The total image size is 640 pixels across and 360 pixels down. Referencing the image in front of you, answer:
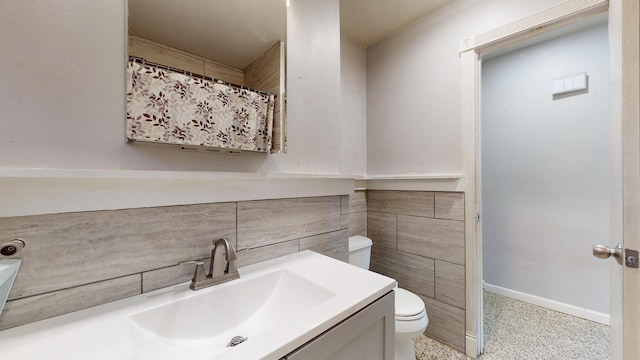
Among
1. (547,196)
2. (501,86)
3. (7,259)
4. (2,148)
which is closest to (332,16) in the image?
(2,148)

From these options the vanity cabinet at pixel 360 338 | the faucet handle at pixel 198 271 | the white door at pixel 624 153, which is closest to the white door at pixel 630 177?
the white door at pixel 624 153

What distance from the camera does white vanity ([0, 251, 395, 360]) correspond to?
55 cm

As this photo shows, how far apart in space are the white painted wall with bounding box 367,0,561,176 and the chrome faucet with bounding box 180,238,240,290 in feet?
4.76

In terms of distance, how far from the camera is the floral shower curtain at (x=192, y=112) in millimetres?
740

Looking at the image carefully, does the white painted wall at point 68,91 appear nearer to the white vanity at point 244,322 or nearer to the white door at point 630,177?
the white vanity at point 244,322

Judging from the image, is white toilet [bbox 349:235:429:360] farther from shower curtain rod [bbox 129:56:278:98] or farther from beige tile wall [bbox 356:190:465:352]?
shower curtain rod [bbox 129:56:278:98]

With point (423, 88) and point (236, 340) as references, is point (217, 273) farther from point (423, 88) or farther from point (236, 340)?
→ point (423, 88)

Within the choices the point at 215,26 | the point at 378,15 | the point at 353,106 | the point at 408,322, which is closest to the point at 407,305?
the point at 408,322

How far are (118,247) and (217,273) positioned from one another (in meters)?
0.30

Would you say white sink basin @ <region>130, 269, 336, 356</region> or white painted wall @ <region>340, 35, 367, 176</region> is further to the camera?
white painted wall @ <region>340, 35, 367, 176</region>

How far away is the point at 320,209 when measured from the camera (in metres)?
1.23

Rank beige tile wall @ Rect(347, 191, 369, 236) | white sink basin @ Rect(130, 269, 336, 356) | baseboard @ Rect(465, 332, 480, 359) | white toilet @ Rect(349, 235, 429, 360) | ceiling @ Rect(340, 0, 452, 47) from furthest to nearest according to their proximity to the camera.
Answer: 1. beige tile wall @ Rect(347, 191, 369, 236)
2. ceiling @ Rect(340, 0, 452, 47)
3. baseboard @ Rect(465, 332, 480, 359)
4. white toilet @ Rect(349, 235, 429, 360)
5. white sink basin @ Rect(130, 269, 336, 356)

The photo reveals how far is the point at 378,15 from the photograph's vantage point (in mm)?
1738

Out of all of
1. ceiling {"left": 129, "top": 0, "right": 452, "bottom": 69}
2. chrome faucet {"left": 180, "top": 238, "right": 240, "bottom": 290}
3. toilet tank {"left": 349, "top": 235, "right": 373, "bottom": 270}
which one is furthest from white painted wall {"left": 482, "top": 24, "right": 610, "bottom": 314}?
chrome faucet {"left": 180, "top": 238, "right": 240, "bottom": 290}
